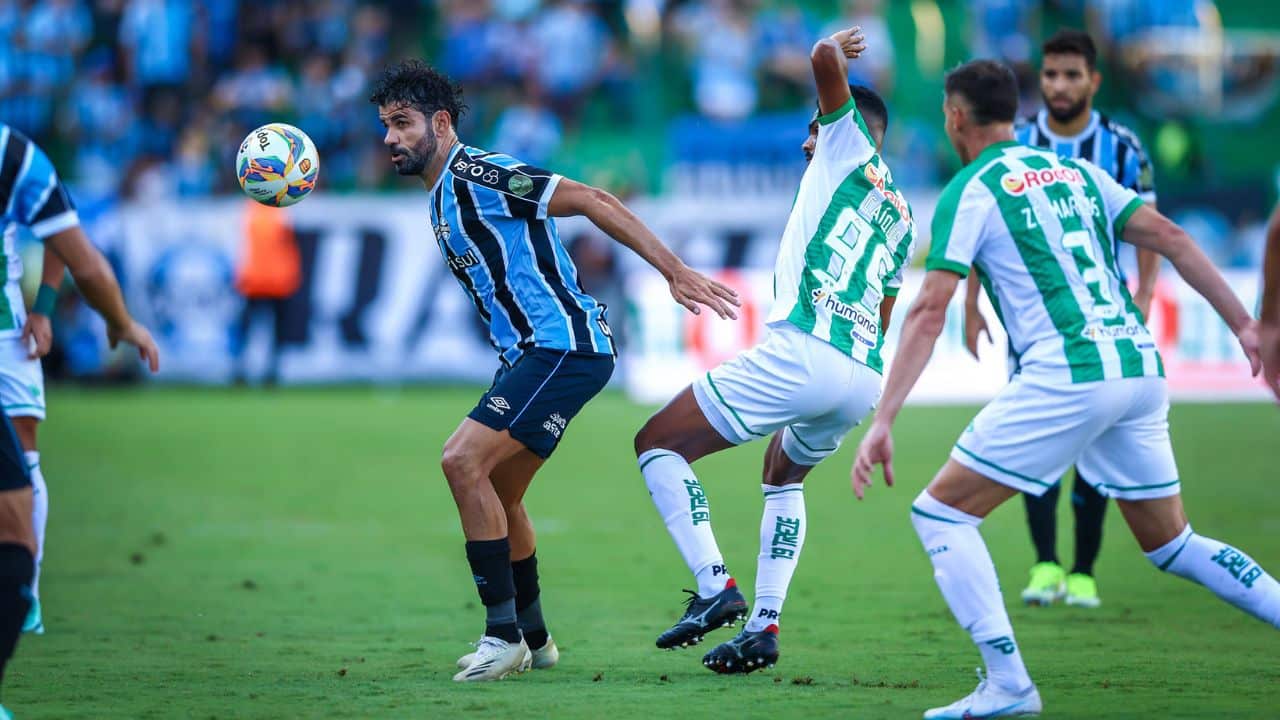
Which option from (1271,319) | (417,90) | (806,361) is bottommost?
(806,361)

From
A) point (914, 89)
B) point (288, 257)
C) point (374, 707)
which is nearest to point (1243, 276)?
point (914, 89)

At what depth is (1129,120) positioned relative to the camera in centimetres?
2327

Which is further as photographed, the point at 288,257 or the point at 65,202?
the point at 288,257

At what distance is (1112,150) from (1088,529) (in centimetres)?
202

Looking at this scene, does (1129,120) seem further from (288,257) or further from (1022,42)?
(288,257)

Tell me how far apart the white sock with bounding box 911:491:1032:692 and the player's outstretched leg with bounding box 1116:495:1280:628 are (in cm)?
62

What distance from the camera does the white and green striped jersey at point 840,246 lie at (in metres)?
6.21

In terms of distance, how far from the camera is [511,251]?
6547 mm

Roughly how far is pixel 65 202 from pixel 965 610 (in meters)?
3.41

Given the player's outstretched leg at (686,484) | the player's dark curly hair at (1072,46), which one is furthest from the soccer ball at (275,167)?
the player's dark curly hair at (1072,46)

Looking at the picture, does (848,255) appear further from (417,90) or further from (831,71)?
(417,90)

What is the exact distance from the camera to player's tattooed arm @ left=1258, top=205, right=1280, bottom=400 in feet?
17.0

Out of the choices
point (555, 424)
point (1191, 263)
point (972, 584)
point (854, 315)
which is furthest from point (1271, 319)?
point (555, 424)

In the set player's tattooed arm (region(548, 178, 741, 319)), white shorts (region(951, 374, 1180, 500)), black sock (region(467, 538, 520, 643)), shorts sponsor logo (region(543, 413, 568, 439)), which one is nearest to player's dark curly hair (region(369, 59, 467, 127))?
→ player's tattooed arm (region(548, 178, 741, 319))
